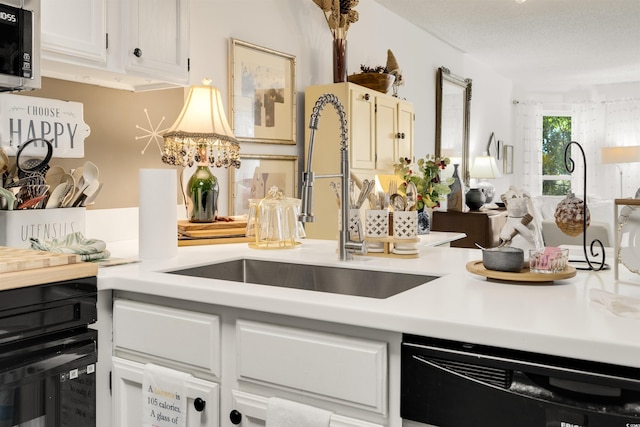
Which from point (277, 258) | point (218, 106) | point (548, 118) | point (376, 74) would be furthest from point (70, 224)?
point (548, 118)

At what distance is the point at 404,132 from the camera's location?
4184mm

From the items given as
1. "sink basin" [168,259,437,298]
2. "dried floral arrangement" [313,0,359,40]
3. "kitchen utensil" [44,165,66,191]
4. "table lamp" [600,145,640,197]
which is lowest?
"sink basin" [168,259,437,298]

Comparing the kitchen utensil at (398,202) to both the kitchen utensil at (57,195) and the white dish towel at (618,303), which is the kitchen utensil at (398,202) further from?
the kitchen utensil at (57,195)

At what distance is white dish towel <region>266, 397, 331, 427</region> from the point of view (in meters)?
1.17

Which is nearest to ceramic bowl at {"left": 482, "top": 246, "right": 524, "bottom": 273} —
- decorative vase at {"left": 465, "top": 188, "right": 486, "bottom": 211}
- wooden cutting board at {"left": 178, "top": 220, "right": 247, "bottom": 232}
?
wooden cutting board at {"left": 178, "top": 220, "right": 247, "bottom": 232}

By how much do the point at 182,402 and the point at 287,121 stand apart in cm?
235

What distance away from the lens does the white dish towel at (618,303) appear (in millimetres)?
1059

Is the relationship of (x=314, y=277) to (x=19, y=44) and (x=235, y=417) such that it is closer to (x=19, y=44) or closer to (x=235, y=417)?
(x=235, y=417)

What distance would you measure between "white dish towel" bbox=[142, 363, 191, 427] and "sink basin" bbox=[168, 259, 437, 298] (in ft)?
1.14

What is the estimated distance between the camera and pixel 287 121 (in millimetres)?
3494

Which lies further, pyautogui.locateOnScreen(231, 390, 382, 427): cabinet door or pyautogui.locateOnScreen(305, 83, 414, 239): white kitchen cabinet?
pyautogui.locateOnScreen(305, 83, 414, 239): white kitchen cabinet

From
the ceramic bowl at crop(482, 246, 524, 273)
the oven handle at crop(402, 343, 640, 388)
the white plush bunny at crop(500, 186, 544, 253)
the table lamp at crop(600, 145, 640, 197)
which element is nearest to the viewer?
the oven handle at crop(402, 343, 640, 388)

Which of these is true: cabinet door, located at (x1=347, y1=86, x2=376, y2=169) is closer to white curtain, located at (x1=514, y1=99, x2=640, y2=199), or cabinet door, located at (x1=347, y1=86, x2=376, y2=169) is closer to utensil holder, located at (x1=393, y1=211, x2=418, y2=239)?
utensil holder, located at (x1=393, y1=211, x2=418, y2=239)

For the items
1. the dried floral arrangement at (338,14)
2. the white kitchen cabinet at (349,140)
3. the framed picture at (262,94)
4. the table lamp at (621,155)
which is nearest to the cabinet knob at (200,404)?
the framed picture at (262,94)
